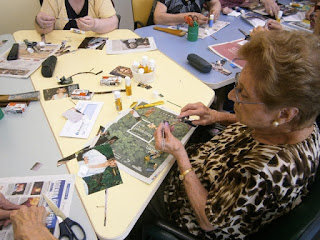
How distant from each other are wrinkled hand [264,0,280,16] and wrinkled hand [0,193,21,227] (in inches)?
97.0

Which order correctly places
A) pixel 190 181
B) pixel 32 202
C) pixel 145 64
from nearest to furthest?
pixel 32 202 < pixel 190 181 < pixel 145 64

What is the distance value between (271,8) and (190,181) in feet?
6.70

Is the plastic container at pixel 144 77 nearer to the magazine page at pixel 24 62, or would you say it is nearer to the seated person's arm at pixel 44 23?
the magazine page at pixel 24 62

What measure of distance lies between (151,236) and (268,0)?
236 centimetres

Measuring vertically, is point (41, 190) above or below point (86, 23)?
below

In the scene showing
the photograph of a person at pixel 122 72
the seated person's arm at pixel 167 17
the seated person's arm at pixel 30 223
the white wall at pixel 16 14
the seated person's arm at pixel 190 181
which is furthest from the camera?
the white wall at pixel 16 14

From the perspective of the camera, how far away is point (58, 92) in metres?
1.37

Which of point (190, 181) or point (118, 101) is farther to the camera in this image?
point (118, 101)

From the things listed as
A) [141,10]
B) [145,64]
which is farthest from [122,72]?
[141,10]

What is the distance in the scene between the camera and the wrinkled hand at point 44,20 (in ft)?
5.91

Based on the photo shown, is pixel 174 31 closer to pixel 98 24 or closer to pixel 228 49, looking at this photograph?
pixel 228 49

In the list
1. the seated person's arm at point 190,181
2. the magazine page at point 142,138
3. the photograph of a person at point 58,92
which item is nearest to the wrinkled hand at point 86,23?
the photograph of a person at point 58,92

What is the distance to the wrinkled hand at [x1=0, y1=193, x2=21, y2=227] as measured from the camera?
0.78 m

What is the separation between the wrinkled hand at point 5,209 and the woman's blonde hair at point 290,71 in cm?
91
